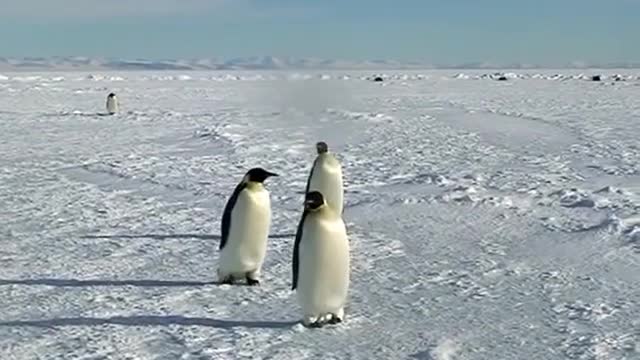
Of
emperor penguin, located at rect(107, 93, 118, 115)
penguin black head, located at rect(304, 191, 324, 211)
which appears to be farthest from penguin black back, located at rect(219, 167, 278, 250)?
emperor penguin, located at rect(107, 93, 118, 115)

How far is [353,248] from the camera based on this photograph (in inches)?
251

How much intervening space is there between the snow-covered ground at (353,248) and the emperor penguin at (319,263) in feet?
0.43

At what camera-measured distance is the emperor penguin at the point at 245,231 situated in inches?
204

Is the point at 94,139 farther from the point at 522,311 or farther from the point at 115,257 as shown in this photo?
the point at 522,311

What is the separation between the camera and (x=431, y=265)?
5805 mm

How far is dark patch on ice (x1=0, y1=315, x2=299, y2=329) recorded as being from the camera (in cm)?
443

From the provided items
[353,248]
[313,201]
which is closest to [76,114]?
[353,248]

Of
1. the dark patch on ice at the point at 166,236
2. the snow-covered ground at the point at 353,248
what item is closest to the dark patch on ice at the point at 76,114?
the snow-covered ground at the point at 353,248

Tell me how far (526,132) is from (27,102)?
1639 cm

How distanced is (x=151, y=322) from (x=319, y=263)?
2.92 ft

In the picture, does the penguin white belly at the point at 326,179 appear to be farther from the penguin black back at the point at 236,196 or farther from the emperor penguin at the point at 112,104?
the emperor penguin at the point at 112,104

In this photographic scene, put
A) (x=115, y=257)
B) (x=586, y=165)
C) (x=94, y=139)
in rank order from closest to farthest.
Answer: (x=115, y=257)
(x=586, y=165)
(x=94, y=139)

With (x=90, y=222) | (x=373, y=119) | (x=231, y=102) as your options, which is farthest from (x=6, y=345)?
(x=231, y=102)

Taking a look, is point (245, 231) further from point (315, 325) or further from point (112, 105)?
point (112, 105)
